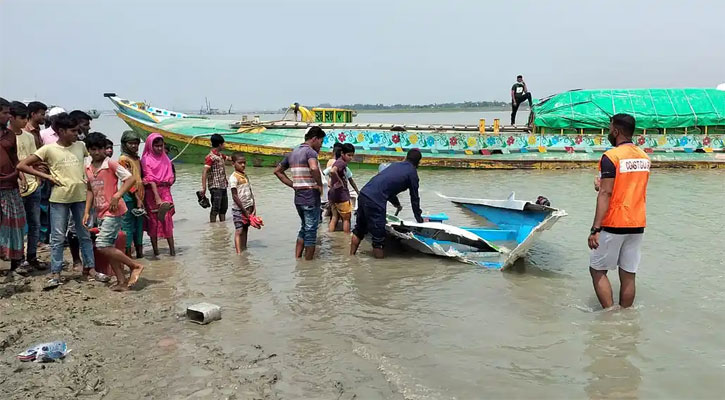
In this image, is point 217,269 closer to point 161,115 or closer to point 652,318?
point 652,318

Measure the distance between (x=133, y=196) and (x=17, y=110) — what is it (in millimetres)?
1408

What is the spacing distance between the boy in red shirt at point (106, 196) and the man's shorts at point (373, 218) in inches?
102

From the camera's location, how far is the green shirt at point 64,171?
5.01 m

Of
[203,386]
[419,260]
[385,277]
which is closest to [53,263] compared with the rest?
[203,386]

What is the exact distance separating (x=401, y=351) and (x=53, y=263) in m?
3.42

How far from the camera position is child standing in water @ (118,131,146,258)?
5773 millimetres

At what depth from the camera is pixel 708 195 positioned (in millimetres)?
Result: 12008

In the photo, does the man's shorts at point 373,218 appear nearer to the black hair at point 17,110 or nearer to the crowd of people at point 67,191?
the crowd of people at point 67,191

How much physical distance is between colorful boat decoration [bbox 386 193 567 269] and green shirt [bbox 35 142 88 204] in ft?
11.1

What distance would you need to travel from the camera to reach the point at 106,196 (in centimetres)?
514

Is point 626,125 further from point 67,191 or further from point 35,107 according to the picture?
point 35,107

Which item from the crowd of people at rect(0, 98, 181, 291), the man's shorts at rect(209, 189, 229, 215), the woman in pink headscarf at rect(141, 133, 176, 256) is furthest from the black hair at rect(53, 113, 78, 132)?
the man's shorts at rect(209, 189, 229, 215)

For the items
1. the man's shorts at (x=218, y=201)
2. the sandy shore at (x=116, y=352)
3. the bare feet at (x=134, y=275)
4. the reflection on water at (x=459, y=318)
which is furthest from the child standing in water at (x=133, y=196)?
the man's shorts at (x=218, y=201)

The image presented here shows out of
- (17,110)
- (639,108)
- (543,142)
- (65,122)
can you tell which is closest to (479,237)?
(65,122)
